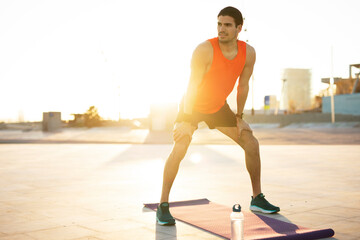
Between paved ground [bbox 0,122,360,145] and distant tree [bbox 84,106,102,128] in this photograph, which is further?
distant tree [bbox 84,106,102,128]

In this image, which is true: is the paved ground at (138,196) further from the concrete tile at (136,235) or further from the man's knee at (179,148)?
the man's knee at (179,148)

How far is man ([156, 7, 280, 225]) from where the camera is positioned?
14.2ft

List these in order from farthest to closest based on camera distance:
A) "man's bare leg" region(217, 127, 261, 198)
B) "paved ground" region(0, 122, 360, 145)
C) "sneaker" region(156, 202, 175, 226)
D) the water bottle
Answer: "paved ground" region(0, 122, 360, 145) → "man's bare leg" region(217, 127, 261, 198) → "sneaker" region(156, 202, 175, 226) → the water bottle

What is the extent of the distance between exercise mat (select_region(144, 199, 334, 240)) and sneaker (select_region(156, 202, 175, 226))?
0.21m

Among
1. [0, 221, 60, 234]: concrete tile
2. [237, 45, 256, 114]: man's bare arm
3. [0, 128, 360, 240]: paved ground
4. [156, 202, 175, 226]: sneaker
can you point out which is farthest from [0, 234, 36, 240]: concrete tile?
[237, 45, 256, 114]: man's bare arm

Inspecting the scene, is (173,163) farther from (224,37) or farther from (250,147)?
(224,37)

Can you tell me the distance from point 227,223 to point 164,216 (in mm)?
579

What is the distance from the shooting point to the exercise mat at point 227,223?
12.3ft

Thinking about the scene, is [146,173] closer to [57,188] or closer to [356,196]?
[57,188]

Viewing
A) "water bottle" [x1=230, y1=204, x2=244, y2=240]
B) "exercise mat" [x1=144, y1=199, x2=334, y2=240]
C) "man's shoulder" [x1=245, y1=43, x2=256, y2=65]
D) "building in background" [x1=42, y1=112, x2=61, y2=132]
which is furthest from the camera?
"building in background" [x1=42, y1=112, x2=61, y2=132]

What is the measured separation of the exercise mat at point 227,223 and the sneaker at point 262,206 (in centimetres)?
11

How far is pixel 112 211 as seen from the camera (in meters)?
4.95

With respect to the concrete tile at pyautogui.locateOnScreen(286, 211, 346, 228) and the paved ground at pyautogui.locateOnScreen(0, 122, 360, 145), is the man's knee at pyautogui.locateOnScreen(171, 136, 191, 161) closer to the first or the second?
the concrete tile at pyautogui.locateOnScreen(286, 211, 346, 228)

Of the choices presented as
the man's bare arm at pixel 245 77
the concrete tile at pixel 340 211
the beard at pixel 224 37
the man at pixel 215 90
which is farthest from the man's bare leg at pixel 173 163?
the concrete tile at pixel 340 211
